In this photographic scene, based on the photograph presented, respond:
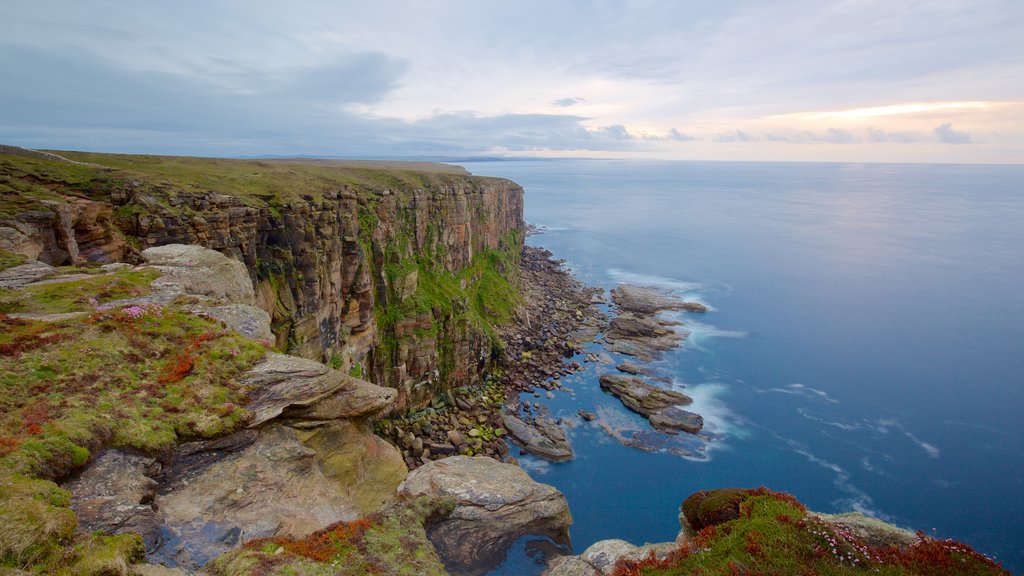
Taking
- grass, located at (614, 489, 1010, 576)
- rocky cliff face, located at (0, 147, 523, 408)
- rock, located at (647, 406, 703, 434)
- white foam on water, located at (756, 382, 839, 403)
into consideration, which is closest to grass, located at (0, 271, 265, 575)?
rocky cliff face, located at (0, 147, 523, 408)

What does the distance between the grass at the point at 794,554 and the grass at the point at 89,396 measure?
49.7 ft

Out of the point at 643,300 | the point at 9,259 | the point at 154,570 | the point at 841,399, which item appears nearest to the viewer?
the point at 154,570

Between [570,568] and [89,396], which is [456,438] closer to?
[570,568]

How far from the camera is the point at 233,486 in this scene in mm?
16109

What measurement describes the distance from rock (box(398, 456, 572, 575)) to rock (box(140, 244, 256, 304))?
15.8m

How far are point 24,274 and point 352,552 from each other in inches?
875

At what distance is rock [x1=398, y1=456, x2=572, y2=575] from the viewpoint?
59.0 ft

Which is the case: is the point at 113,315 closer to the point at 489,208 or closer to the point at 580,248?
the point at 489,208

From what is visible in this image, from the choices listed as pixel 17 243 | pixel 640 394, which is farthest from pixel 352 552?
pixel 640 394

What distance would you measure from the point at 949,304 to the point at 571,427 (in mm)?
88236

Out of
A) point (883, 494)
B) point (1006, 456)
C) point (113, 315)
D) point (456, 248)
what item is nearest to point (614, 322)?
point (456, 248)

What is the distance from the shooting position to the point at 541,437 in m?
49.9

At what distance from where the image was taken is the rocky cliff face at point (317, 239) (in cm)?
3022

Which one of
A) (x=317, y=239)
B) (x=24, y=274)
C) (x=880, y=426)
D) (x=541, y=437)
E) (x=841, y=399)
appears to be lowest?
(x=880, y=426)
